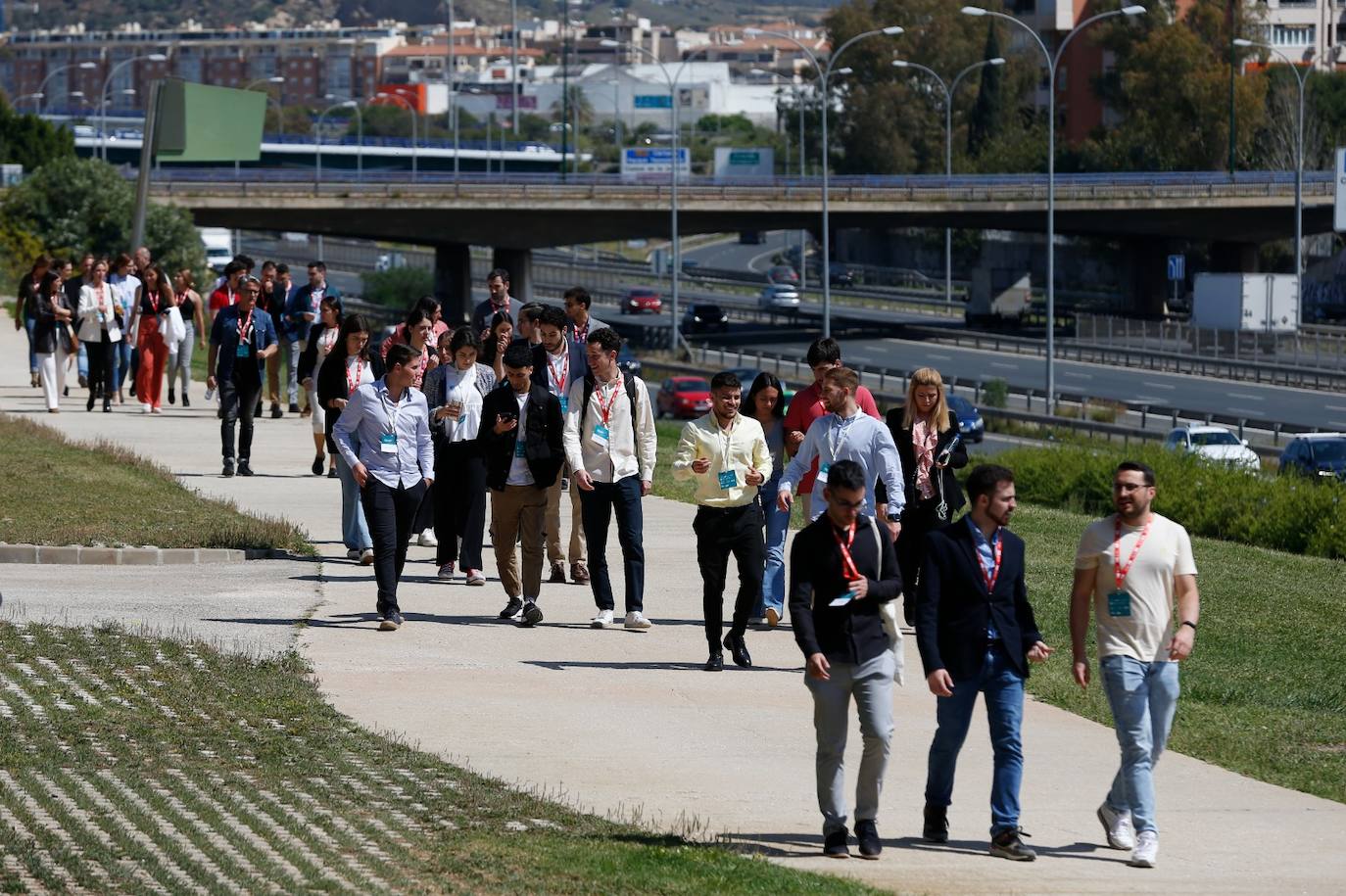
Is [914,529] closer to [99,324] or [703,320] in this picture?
[99,324]

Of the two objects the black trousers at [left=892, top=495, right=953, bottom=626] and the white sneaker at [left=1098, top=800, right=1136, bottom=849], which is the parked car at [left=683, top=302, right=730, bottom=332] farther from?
the white sneaker at [left=1098, top=800, right=1136, bottom=849]

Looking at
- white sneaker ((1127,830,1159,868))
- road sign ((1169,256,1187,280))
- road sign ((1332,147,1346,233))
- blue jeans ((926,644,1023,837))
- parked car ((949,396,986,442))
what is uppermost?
road sign ((1332,147,1346,233))

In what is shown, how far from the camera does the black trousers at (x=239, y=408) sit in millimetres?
19438

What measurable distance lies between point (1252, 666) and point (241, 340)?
1004 centimetres

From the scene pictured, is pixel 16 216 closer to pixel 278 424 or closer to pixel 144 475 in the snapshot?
pixel 278 424

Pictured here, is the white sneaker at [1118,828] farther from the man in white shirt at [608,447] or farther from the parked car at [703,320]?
the parked car at [703,320]

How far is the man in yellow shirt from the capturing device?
1175cm

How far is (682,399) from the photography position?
170ft

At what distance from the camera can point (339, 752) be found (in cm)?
965

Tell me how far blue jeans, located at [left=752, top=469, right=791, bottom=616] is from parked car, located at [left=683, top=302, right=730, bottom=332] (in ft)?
219

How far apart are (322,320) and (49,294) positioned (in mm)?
6874

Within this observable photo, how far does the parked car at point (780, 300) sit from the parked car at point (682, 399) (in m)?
32.4

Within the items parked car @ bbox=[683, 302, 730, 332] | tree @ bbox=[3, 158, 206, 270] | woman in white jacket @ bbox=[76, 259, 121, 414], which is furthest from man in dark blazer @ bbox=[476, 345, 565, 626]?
parked car @ bbox=[683, 302, 730, 332]

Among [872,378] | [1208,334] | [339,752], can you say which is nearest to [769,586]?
[339,752]
